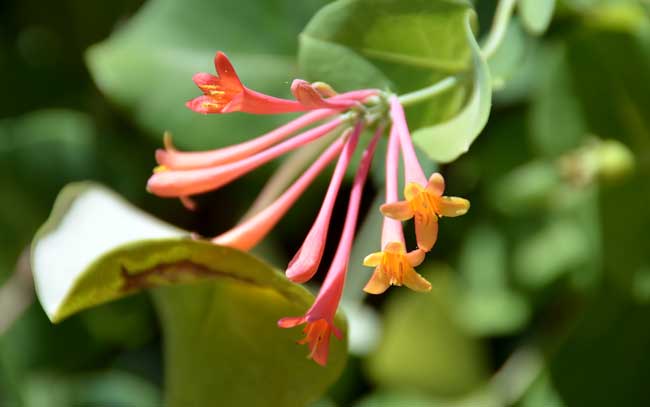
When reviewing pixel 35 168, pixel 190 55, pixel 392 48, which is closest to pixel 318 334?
pixel 392 48

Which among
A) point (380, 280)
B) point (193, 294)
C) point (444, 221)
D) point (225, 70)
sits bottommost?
point (444, 221)

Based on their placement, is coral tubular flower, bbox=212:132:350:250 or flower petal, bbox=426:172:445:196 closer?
flower petal, bbox=426:172:445:196

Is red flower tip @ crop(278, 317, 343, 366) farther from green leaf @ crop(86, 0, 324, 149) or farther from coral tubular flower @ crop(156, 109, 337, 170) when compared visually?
green leaf @ crop(86, 0, 324, 149)

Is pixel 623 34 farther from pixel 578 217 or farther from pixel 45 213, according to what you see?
pixel 45 213

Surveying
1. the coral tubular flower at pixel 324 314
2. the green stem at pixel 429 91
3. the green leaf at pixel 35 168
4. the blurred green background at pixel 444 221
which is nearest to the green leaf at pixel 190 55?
the blurred green background at pixel 444 221

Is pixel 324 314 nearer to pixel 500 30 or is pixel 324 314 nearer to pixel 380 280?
pixel 380 280

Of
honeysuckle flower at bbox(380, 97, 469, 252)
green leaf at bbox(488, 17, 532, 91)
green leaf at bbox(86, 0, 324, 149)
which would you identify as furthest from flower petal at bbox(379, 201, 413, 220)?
green leaf at bbox(86, 0, 324, 149)
